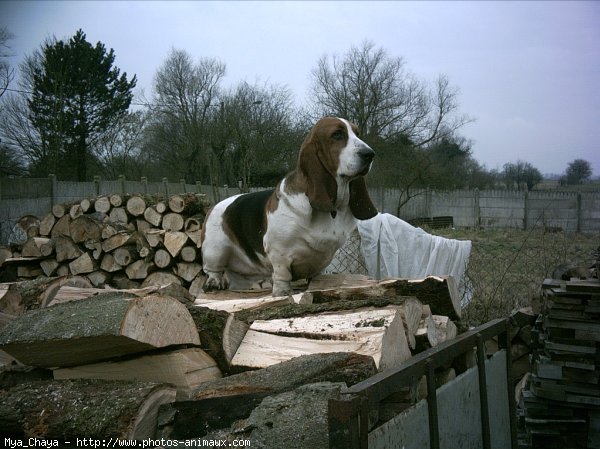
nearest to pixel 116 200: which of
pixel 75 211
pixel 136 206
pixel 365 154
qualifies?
pixel 136 206

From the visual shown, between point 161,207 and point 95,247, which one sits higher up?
point 161,207

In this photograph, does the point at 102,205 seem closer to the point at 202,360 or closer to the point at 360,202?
the point at 360,202

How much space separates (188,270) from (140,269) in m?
0.69

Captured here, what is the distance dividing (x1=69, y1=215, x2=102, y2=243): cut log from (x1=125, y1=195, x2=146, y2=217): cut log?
21.0 inches

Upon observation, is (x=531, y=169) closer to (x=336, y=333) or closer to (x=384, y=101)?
(x=384, y=101)

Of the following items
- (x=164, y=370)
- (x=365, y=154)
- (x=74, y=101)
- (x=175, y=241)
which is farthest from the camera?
(x=74, y=101)

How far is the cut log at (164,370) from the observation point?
2.46 metres

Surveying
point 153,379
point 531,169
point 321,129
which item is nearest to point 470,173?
point 531,169

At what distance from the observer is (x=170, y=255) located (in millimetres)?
7566

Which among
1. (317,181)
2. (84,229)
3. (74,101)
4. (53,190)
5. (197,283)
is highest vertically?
(74,101)

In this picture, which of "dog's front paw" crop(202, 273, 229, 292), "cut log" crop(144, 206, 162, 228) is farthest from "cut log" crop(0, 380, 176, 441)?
"cut log" crop(144, 206, 162, 228)

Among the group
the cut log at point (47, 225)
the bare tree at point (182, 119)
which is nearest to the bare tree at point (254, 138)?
the bare tree at point (182, 119)

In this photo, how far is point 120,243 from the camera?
7.73 metres

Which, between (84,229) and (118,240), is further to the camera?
(84,229)
